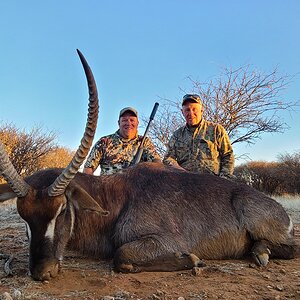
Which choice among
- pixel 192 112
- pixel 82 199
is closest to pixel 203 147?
pixel 192 112

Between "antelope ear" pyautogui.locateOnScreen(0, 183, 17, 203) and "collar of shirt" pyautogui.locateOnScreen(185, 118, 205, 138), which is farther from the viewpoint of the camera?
"collar of shirt" pyautogui.locateOnScreen(185, 118, 205, 138)

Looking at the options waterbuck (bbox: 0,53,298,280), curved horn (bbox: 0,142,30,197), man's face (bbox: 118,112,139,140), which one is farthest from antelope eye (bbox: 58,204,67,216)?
man's face (bbox: 118,112,139,140)

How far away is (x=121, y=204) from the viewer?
15.8 feet

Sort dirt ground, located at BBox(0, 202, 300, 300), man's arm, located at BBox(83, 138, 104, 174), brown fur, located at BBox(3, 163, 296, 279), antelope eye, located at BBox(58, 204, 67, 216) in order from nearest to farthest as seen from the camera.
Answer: dirt ground, located at BBox(0, 202, 300, 300) < antelope eye, located at BBox(58, 204, 67, 216) < brown fur, located at BBox(3, 163, 296, 279) < man's arm, located at BBox(83, 138, 104, 174)

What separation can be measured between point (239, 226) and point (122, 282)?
5.65 feet

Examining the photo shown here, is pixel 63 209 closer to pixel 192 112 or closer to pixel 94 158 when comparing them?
pixel 94 158

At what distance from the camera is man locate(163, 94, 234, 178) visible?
832 centimetres

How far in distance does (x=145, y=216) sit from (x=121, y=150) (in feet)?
13.4

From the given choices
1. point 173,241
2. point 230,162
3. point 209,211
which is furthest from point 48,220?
point 230,162

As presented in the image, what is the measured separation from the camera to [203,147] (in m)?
8.35

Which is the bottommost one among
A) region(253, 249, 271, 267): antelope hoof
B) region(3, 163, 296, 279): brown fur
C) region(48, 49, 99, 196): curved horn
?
region(253, 249, 271, 267): antelope hoof

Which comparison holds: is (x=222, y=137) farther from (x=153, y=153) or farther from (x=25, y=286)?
(x=25, y=286)

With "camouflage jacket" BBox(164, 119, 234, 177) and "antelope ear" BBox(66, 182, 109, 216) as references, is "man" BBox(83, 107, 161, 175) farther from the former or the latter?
"antelope ear" BBox(66, 182, 109, 216)

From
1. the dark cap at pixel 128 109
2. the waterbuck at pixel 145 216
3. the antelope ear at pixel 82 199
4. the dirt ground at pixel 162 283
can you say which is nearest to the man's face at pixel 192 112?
the dark cap at pixel 128 109
